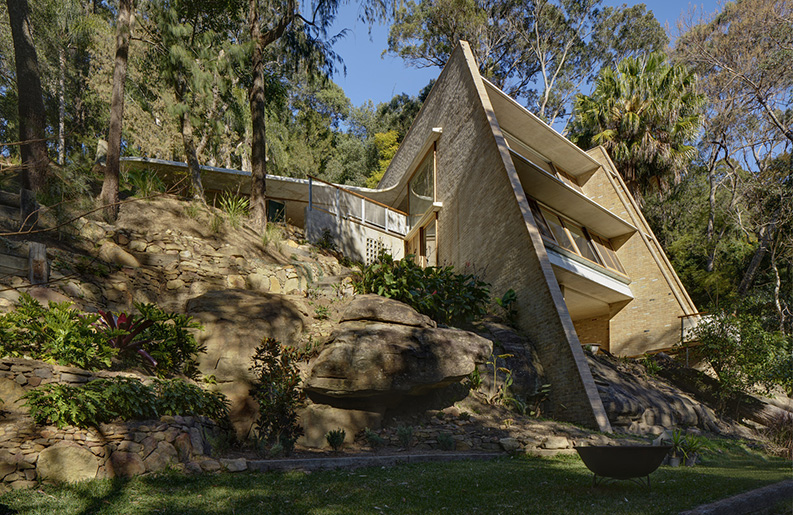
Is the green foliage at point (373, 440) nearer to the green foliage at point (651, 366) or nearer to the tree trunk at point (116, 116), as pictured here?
the tree trunk at point (116, 116)

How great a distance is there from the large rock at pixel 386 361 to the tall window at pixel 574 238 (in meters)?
7.88

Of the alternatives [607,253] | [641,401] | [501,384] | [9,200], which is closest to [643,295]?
[607,253]

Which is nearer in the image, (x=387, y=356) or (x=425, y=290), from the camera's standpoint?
(x=387, y=356)

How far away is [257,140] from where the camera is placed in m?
15.3

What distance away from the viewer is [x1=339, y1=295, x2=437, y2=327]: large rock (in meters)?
9.73

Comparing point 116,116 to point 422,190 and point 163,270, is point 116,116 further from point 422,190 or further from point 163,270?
point 422,190

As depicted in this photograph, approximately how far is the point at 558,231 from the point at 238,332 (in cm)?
1294

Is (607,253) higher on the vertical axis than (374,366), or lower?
higher

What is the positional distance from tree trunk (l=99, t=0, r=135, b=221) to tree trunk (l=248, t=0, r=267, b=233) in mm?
3943

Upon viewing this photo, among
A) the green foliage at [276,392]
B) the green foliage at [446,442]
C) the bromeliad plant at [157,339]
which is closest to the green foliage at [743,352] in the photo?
the green foliage at [446,442]

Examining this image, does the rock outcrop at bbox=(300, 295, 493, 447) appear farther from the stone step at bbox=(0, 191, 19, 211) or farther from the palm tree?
the palm tree

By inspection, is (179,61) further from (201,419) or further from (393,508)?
(393,508)

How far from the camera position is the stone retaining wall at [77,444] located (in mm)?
4906

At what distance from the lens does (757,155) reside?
2352 cm
